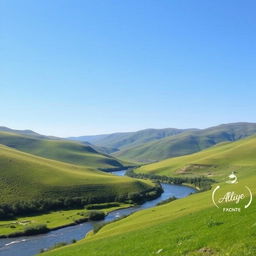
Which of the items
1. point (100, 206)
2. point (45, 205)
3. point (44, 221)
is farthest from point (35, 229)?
point (100, 206)

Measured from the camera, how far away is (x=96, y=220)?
148 m

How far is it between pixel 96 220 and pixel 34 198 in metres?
48.4

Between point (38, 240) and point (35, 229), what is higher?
point (35, 229)

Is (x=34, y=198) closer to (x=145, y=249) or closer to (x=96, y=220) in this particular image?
(x=96, y=220)

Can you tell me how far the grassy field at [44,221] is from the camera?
Answer: 132 metres

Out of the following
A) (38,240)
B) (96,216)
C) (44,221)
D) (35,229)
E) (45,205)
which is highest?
(45,205)

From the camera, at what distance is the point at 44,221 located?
14650cm

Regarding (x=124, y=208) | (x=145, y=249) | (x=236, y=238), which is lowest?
(x=124, y=208)

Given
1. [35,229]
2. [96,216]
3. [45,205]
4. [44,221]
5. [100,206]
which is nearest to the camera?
[35,229]

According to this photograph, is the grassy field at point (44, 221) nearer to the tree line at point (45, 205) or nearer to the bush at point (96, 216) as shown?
the bush at point (96, 216)

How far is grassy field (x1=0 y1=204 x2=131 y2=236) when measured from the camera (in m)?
132

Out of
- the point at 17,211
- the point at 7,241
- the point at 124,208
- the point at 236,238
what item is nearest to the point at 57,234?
the point at 7,241

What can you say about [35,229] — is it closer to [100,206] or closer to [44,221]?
[44,221]

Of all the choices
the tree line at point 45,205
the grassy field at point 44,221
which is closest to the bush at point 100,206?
the tree line at point 45,205
